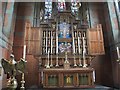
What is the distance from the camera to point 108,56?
572cm

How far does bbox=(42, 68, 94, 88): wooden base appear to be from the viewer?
13.8ft

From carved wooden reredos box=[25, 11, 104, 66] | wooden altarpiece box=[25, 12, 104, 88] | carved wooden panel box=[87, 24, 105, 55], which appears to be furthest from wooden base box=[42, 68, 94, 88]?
carved wooden panel box=[87, 24, 105, 55]

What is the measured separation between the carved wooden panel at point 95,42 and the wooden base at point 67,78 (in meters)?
1.08

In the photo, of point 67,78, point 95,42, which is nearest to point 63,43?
point 95,42

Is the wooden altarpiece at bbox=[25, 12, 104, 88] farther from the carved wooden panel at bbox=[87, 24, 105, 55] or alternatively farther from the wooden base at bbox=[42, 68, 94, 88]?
the wooden base at bbox=[42, 68, 94, 88]

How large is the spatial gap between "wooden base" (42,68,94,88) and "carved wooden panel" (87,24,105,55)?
1076mm

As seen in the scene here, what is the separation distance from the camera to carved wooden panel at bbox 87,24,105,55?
514cm

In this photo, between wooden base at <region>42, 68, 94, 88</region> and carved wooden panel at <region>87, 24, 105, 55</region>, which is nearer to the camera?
wooden base at <region>42, 68, 94, 88</region>

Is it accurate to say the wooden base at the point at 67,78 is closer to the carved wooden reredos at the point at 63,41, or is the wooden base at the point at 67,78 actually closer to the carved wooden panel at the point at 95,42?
the carved wooden reredos at the point at 63,41

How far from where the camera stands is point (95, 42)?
17.3 feet

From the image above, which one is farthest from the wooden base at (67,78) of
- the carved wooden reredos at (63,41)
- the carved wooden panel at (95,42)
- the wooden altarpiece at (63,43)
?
the carved wooden panel at (95,42)

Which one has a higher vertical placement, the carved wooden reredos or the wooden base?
the carved wooden reredos

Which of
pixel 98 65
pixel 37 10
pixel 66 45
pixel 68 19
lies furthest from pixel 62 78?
pixel 37 10

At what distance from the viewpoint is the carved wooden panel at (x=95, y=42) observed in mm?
5137
